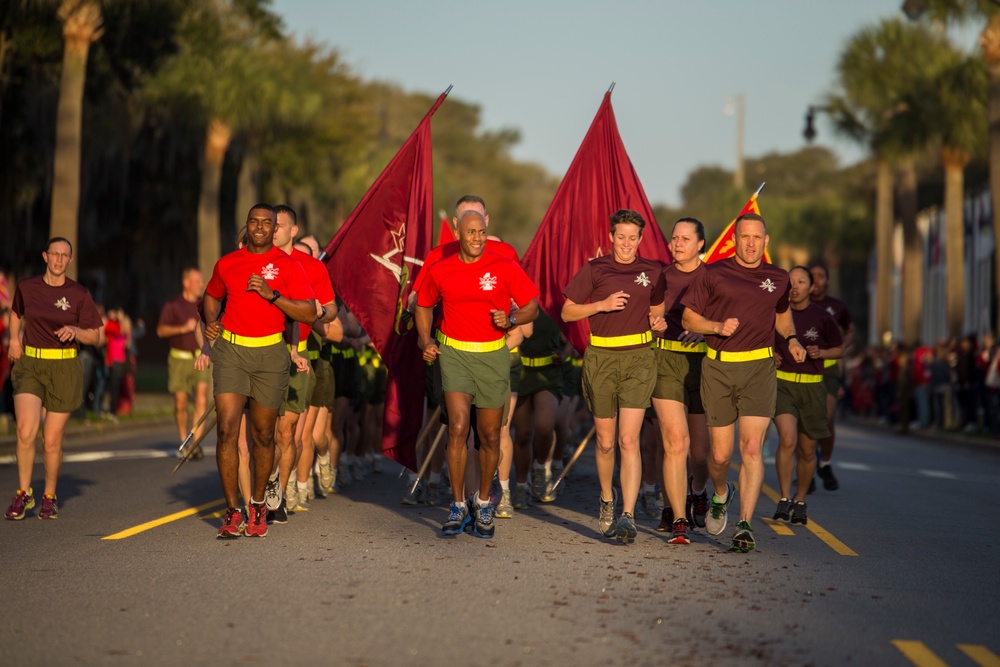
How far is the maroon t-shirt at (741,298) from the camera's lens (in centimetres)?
1002

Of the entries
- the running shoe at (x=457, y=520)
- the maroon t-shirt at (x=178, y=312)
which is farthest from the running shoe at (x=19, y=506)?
the maroon t-shirt at (x=178, y=312)

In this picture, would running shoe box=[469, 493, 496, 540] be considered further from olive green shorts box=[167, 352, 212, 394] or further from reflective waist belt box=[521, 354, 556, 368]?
olive green shorts box=[167, 352, 212, 394]

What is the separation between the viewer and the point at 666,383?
10.5 meters

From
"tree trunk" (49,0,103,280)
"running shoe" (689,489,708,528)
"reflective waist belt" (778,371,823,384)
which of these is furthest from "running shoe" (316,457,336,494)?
"tree trunk" (49,0,103,280)

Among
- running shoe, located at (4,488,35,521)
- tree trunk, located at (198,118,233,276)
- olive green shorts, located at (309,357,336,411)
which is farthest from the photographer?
tree trunk, located at (198,118,233,276)

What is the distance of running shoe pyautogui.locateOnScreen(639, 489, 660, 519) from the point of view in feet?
39.0

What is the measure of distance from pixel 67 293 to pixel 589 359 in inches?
152

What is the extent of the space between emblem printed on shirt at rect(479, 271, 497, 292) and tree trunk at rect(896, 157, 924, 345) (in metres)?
32.5

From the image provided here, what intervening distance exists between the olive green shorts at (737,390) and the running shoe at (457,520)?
173 cm

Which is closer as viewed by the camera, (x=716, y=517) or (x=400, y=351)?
(x=716, y=517)

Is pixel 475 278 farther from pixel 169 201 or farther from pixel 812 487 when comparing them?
pixel 169 201

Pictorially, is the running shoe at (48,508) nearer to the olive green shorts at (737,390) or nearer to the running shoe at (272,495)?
the running shoe at (272,495)

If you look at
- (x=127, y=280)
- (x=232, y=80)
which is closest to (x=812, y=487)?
(x=232, y=80)

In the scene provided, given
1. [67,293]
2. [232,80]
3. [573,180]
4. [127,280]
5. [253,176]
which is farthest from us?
[127,280]
